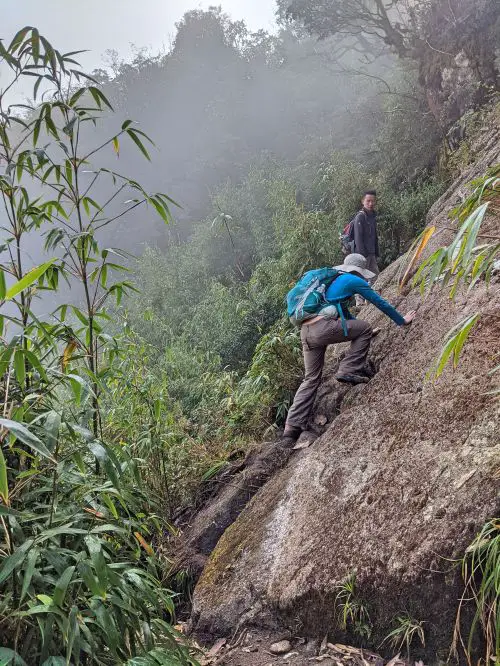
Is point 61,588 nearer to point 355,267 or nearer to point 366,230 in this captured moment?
point 355,267

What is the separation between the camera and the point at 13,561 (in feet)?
5.39

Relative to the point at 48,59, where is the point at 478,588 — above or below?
below

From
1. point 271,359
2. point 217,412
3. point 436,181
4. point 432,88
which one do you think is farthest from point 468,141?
point 217,412

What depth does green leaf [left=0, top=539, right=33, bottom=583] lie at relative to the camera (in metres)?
1.62

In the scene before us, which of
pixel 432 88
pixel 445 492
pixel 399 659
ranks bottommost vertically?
pixel 399 659

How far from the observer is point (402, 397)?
3682mm

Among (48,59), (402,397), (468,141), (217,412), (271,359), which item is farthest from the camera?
(468,141)

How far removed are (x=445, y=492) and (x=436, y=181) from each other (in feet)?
28.5

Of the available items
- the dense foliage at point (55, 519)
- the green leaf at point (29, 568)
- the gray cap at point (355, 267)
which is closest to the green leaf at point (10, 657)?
the dense foliage at point (55, 519)

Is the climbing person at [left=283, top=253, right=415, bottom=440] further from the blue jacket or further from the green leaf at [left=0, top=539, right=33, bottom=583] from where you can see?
the green leaf at [left=0, top=539, right=33, bottom=583]

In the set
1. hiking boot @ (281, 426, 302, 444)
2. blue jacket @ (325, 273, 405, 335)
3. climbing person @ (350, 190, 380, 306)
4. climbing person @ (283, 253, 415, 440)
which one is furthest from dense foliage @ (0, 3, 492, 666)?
climbing person @ (350, 190, 380, 306)

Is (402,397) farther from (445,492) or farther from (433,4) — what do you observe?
(433,4)

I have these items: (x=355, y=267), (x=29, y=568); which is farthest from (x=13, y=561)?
(x=355, y=267)

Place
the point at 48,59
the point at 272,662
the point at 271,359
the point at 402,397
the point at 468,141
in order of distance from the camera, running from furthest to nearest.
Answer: the point at 468,141
the point at 271,359
the point at 402,397
the point at 272,662
the point at 48,59
